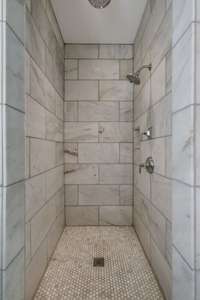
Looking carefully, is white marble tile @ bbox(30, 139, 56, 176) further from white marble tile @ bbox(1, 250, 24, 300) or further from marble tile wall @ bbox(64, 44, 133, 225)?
marble tile wall @ bbox(64, 44, 133, 225)

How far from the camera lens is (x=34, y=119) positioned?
1.39 m

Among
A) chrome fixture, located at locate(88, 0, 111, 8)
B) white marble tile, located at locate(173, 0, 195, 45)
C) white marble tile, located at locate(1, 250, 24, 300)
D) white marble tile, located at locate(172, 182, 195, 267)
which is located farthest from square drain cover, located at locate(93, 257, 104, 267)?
chrome fixture, located at locate(88, 0, 111, 8)

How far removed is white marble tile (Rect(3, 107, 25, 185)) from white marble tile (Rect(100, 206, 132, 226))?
171 centimetres

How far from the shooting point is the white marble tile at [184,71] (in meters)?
0.76

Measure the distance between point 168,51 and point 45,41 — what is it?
101cm

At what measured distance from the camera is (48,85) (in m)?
1.77

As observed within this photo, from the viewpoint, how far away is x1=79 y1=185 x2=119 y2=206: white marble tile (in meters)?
2.55

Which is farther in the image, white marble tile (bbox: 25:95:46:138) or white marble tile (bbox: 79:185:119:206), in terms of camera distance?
white marble tile (bbox: 79:185:119:206)

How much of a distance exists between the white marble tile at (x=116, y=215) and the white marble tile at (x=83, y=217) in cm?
9

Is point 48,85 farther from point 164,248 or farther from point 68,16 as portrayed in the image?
point 164,248

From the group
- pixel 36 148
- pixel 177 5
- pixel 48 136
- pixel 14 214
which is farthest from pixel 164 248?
pixel 177 5

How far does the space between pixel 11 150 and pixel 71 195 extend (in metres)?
1.74

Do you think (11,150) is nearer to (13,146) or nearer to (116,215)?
(13,146)

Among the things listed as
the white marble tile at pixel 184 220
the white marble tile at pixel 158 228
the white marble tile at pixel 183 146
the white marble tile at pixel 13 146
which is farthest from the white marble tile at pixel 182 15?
the white marble tile at pixel 158 228
